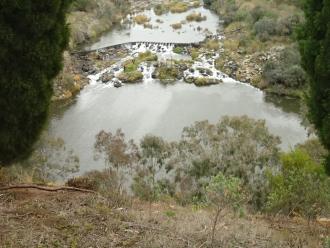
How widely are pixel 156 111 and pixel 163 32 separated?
739 inches

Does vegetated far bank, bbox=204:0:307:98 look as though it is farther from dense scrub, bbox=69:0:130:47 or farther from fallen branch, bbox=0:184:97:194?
fallen branch, bbox=0:184:97:194

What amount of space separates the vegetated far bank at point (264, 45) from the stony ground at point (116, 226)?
2040 cm

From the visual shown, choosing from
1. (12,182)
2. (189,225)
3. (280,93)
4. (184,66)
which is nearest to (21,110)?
(12,182)

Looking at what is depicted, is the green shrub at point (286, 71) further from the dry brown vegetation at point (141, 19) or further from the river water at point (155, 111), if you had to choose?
the dry brown vegetation at point (141, 19)

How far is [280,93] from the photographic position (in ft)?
107

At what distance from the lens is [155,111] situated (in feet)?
96.6

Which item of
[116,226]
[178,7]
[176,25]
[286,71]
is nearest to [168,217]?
[116,226]

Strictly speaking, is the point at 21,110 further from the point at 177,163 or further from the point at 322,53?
the point at 177,163

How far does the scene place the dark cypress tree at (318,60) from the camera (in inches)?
380

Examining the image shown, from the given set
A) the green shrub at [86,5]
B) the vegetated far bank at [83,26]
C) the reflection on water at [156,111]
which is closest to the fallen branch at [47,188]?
the reflection on water at [156,111]

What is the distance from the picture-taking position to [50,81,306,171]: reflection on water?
26.2m

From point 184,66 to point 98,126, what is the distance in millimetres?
12073

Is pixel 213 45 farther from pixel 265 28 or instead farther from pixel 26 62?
pixel 26 62

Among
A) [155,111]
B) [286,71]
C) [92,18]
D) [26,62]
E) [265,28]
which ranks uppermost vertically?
[26,62]
